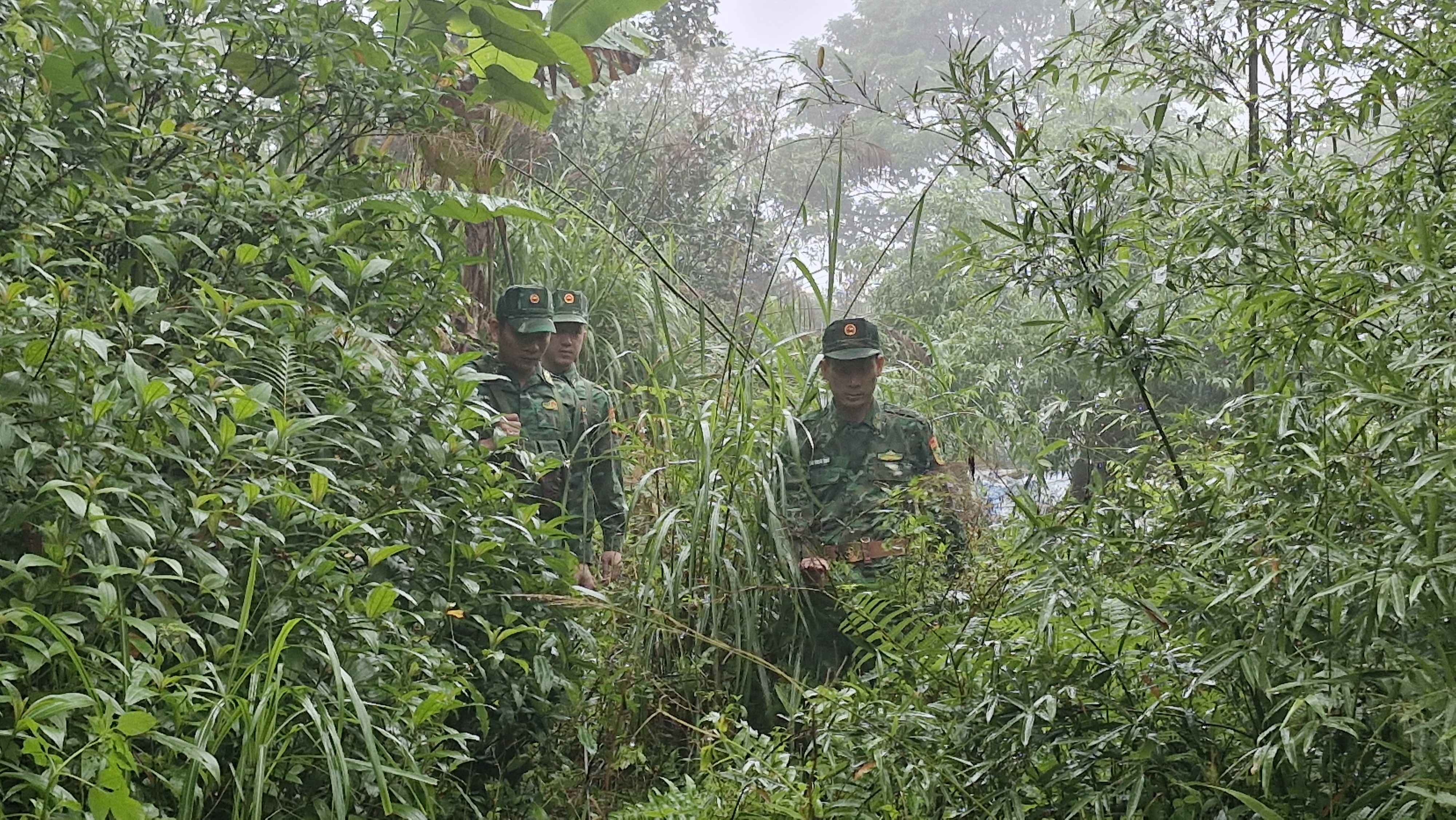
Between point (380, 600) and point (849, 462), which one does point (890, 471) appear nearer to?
point (849, 462)

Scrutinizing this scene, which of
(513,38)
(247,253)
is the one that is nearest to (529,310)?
(513,38)

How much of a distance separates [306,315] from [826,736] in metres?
1.30

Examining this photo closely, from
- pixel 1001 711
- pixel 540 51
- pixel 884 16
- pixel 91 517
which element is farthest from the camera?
pixel 884 16

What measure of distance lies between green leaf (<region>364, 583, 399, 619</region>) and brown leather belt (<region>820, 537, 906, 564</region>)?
1548mm

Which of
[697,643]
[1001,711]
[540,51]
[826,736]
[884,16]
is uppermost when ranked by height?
[884,16]

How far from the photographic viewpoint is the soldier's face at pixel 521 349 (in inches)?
169

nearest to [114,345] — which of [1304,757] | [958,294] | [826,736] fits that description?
[826,736]

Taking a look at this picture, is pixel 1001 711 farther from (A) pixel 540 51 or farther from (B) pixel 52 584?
(A) pixel 540 51

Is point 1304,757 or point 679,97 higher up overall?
point 679,97

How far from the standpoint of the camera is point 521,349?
4.31m

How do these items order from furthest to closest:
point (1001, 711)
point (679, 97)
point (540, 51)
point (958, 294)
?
1. point (679, 97)
2. point (958, 294)
3. point (540, 51)
4. point (1001, 711)

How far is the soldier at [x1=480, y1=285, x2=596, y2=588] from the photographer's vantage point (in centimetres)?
421

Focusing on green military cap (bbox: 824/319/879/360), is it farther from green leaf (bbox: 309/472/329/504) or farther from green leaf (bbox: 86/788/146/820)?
green leaf (bbox: 86/788/146/820)

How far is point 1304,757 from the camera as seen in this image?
1.45 metres
